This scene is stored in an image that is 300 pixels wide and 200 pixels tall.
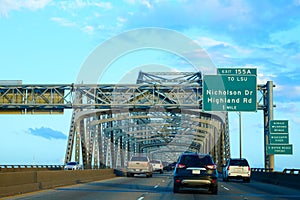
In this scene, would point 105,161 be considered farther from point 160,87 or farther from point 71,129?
point 160,87

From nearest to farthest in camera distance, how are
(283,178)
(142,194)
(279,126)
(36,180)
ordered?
(142,194) < (36,180) < (283,178) < (279,126)

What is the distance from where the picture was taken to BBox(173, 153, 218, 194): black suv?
22328 mm

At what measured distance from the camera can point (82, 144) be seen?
221 feet

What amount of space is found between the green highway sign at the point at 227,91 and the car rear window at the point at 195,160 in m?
20.7

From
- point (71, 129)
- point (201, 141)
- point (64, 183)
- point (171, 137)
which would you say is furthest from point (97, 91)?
point (201, 141)

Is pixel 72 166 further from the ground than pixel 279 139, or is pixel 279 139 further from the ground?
pixel 279 139

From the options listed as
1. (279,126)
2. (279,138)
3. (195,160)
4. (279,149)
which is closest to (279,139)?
(279,138)

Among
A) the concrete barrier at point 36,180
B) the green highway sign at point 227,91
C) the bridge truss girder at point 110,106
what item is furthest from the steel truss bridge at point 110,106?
the concrete barrier at point 36,180

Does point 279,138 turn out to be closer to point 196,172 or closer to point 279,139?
point 279,139

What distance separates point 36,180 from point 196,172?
7002 mm

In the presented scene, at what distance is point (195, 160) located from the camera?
22656mm

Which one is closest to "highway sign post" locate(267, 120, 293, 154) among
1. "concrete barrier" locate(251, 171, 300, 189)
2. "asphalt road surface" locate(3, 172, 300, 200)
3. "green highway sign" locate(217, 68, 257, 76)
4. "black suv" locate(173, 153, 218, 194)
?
"concrete barrier" locate(251, 171, 300, 189)

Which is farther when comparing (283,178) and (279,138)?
(279,138)

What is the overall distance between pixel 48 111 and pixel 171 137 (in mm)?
55653
